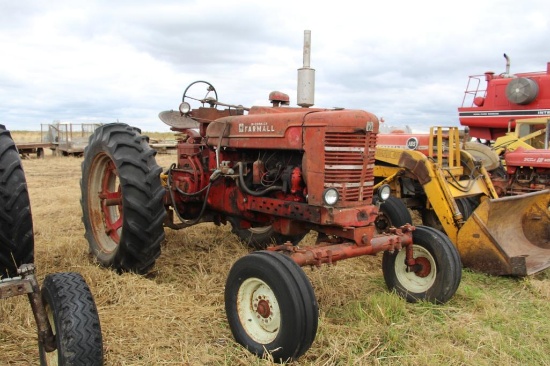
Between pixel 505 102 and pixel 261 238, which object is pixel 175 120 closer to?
pixel 261 238

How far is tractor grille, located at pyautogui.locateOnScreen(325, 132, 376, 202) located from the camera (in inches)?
135

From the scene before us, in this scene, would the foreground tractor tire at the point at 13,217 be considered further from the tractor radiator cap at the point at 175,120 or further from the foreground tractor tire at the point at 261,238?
the foreground tractor tire at the point at 261,238

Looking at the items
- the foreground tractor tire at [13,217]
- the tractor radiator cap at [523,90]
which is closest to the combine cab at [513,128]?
the tractor radiator cap at [523,90]

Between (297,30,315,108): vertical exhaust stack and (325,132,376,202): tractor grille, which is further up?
(297,30,315,108): vertical exhaust stack

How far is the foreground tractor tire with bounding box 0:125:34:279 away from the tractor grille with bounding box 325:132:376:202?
2140mm

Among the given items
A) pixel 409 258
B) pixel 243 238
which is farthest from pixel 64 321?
pixel 243 238

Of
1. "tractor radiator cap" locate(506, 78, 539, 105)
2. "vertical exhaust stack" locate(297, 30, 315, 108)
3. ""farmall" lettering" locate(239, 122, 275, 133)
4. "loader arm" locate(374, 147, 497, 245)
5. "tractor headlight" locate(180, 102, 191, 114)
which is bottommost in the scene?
"loader arm" locate(374, 147, 497, 245)

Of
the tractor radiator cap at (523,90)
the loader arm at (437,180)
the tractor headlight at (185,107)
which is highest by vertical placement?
the tractor radiator cap at (523,90)

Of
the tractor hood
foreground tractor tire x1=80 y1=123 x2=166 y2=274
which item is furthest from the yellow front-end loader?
foreground tractor tire x1=80 y1=123 x2=166 y2=274

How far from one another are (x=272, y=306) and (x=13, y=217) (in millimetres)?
1921

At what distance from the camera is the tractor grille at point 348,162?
3.42 metres

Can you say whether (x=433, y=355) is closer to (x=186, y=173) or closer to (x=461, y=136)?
(x=186, y=173)

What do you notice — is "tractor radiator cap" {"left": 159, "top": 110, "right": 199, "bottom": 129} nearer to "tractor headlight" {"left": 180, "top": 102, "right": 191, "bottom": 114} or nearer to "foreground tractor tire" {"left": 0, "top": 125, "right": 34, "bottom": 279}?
"tractor headlight" {"left": 180, "top": 102, "right": 191, "bottom": 114}

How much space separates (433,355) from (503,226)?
2614 millimetres
